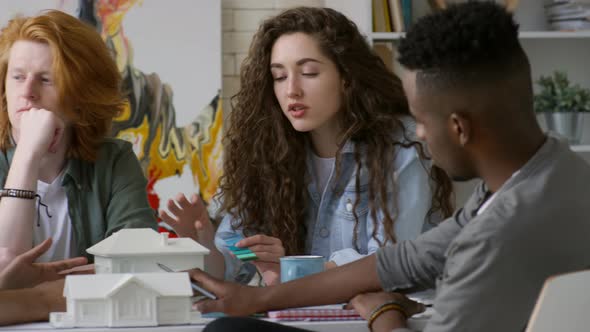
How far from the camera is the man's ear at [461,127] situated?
1.29 m

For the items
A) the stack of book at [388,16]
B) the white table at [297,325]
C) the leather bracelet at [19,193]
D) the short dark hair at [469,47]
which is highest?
the stack of book at [388,16]

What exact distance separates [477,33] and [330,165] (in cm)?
115

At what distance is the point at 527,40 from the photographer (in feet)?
12.8

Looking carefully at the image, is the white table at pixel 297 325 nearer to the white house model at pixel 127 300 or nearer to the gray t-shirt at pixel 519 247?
the white house model at pixel 127 300

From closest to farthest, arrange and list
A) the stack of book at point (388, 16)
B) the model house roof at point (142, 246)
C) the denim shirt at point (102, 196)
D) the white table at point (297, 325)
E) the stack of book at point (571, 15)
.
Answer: the white table at point (297, 325) < the model house roof at point (142, 246) < the denim shirt at point (102, 196) < the stack of book at point (388, 16) < the stack of book at point (571, 15)

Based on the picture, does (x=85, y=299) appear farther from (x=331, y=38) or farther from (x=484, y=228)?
(x=331, y=38)

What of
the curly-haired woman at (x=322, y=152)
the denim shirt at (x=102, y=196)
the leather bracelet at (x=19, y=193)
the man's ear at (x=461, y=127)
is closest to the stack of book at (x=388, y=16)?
the curly-haired woman at (x=322, y=152)

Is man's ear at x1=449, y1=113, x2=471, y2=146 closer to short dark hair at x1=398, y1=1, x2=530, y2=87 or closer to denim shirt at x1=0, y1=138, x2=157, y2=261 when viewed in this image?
short dark hair at x1=398, y1=1, x2=530, y2=87

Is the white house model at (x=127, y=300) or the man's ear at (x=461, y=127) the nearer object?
the man's ear at (x=461, y=127)

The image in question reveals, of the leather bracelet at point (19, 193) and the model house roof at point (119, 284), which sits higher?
the leather bracelet at point (19, 193)

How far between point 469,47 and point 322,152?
1.17 metres

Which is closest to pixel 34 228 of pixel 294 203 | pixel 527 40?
pixel 294 203

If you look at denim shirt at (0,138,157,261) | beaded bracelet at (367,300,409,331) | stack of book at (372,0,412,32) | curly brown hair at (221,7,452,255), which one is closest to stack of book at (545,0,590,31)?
stack of book at (372,0,412,32)

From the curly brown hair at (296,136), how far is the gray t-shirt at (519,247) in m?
0.96
